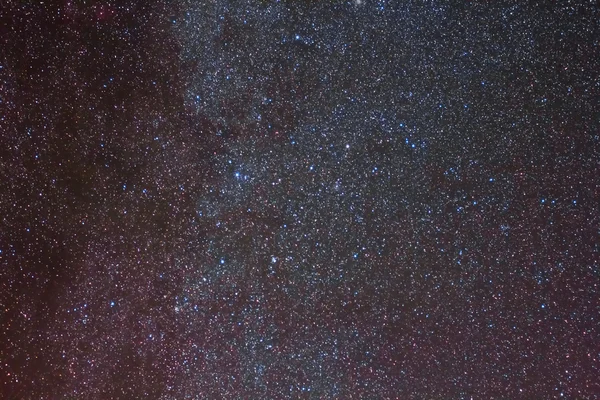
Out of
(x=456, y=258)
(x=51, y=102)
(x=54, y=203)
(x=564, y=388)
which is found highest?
(x=51, y=102)

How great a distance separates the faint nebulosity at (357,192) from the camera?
2.10 ft

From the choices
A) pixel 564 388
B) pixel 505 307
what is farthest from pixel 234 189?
pixel 564 388

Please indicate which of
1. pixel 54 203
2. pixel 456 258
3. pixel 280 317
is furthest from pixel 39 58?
pixel 456 258

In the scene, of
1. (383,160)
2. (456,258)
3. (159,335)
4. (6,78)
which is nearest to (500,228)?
(456,258)

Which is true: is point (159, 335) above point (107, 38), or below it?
below

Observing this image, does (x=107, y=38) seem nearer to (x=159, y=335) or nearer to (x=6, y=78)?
(x=6, y=78)

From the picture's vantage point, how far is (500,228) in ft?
2.12

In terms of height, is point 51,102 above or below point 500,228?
above

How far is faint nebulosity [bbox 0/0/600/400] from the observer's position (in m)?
0.64

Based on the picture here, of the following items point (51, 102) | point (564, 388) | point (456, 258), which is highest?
point (51, 102)

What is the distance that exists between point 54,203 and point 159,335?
0.25 metres

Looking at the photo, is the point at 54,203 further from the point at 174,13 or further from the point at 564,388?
the point at 564,388

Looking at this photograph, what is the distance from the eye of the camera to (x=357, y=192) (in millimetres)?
651

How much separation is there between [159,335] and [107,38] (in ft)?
1.38
